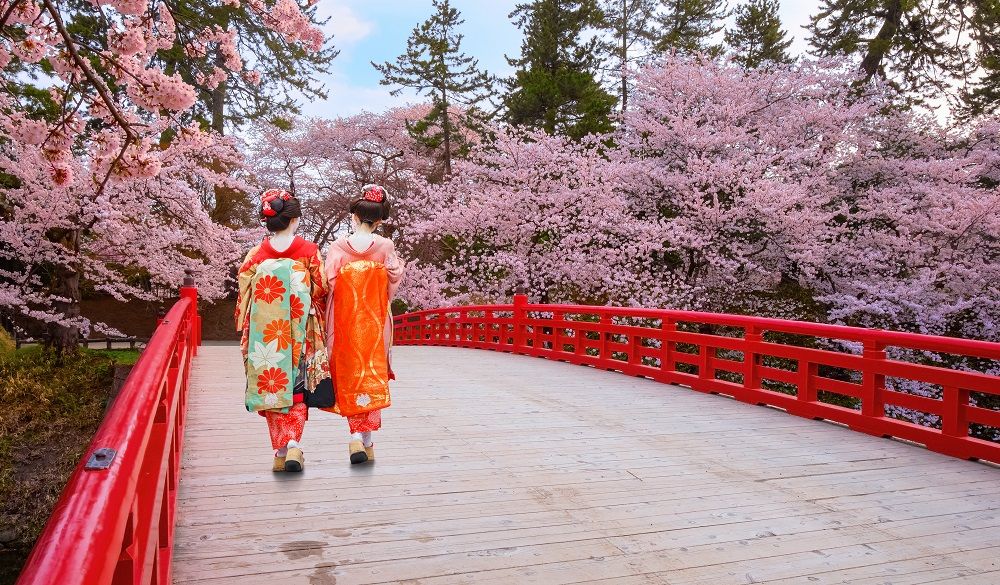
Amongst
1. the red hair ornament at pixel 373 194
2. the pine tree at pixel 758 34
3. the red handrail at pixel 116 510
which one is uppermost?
the pine tree at pixel 758 34

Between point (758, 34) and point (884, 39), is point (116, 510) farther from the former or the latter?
point (758, 34)

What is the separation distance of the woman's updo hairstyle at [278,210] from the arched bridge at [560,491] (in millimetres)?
811

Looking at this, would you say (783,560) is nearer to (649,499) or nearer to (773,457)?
(649,499)

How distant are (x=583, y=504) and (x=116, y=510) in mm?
2825

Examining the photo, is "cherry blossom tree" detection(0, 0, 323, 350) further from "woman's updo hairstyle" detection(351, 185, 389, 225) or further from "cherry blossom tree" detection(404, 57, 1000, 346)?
"cherry blossom tree" detection(404, 57, 1000, 346)

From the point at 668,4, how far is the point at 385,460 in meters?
31.1

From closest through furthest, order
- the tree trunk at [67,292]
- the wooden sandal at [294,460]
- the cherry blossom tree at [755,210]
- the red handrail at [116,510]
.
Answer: the red handrail at [116,510]
the wooden sandal at [294,460]
the tree trunk at [67,292]
the cherry blossom tree at [755,210]

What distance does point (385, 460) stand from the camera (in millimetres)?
4617

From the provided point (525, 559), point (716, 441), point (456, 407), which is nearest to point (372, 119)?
point (456, 407)

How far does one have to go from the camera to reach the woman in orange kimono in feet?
14.3

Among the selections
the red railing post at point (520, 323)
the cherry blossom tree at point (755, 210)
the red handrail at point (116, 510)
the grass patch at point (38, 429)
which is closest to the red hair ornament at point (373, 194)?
the red handrail at point (116, 510)

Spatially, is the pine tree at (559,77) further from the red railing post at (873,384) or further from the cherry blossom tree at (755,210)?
the red railing post at (873,384)

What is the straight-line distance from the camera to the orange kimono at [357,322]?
4.36 meters

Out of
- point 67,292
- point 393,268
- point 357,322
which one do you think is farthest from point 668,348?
point 67,292
